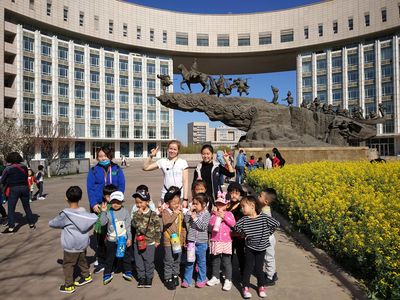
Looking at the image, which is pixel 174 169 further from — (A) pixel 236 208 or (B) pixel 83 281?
(B) pixel 83 281

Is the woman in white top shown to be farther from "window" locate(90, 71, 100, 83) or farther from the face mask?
"window" locate(90, 71, 100, 83)

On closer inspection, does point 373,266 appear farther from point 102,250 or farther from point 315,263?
point 102,250

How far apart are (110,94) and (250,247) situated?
52.7m

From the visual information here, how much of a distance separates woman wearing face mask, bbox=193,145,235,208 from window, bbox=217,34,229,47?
54317 millimetres

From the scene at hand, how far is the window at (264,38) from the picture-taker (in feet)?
180

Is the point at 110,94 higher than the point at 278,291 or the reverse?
higher

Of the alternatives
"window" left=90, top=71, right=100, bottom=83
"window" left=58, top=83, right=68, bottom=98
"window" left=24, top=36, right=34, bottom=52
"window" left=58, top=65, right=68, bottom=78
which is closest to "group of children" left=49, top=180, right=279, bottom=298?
"window" left=24, top=36, right=34, bottom=52

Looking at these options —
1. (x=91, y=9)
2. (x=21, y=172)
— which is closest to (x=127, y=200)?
(x=21, y=172)

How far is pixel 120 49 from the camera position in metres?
Answer: 53.4

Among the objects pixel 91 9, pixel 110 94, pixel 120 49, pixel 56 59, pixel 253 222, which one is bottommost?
pixel 253 222

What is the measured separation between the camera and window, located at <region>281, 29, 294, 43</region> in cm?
5394

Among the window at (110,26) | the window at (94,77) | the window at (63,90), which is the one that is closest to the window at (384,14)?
the window at (110,26)

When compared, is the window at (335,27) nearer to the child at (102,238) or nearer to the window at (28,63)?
the window at (28,63)

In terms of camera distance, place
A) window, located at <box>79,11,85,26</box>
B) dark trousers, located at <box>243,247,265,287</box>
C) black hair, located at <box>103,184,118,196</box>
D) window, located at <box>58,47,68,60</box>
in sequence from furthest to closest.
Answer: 1. window, located at <box>79,11,85,26</box>
2. window, located at <box>58,47,68,60</box>
3. black hair, located at <box>103,184,118,196</box>
4. dark trousers, located at <box>243,247,265,287</box>
